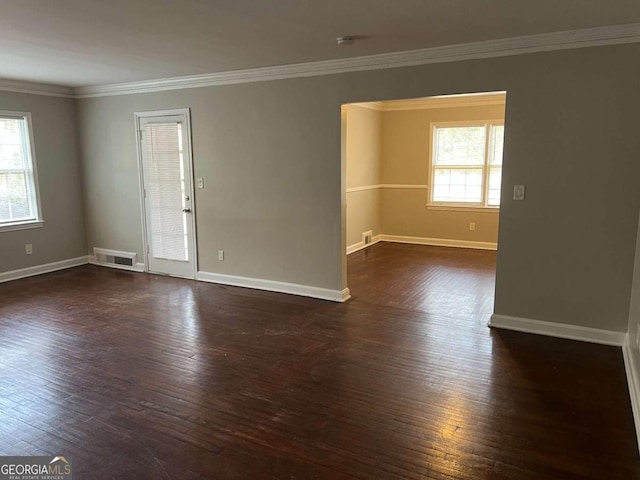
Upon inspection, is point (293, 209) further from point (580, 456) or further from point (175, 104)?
point (580, 456)

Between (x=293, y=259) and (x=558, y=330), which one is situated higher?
(x=293, y=259)

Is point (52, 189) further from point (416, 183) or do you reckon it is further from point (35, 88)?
point (416, 183)

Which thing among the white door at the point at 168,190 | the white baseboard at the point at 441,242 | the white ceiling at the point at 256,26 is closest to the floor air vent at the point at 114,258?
the white door at the point at 168,190

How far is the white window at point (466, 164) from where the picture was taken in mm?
7324

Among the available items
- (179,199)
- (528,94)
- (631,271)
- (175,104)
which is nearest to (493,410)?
(631,271)

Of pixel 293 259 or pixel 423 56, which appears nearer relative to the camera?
pixel 423 56

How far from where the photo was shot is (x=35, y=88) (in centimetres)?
584

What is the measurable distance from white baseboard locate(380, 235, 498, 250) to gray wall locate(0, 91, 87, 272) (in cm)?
519

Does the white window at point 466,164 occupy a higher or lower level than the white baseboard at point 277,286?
higher

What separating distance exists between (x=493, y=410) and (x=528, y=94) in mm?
2568

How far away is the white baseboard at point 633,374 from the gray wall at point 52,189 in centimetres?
671

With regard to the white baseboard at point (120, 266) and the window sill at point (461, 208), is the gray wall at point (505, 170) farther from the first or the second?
the window sill at point (461, 208)

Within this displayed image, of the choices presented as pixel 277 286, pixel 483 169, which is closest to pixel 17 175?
pixel 277 286

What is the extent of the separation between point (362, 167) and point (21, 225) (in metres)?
5.06
